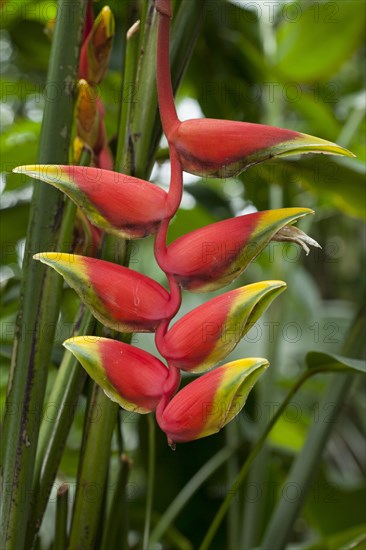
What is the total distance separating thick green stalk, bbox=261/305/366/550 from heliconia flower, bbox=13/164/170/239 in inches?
10.2

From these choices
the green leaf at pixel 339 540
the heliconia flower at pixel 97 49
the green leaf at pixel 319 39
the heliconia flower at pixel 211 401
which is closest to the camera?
the heliconia flower at pixel 211 401

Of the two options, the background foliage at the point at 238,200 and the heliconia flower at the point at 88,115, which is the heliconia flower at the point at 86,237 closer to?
the heliconia flower at the point at 88,115

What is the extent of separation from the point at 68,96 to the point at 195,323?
0.44 ft

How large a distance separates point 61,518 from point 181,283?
0.14m

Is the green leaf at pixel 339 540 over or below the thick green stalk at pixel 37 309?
below

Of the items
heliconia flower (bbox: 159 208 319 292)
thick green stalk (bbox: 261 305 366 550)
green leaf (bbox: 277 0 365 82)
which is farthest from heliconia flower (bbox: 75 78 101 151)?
green leaf (bbox: 277 0 365 82)

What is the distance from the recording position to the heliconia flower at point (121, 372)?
0.78ft

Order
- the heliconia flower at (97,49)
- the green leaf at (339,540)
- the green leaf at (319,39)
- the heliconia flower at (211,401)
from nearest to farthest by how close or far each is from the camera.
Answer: the heliconia flower at (211,401), the heliconia flower at (97,49), the green leaf at (339,540), the green leaf at (319,39)

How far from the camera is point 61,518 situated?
0.31 meters

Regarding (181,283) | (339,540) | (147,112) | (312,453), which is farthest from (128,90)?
(339,540)

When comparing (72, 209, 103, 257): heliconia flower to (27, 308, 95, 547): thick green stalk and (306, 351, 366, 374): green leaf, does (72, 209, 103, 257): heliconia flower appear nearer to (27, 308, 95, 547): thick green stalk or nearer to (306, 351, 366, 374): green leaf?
(27, 308, 95, 547): thick green stalk

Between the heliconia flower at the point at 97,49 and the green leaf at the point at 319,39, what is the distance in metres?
0.50

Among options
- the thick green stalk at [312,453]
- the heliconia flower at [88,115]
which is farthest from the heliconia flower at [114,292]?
the thick green stalk at [312,453]

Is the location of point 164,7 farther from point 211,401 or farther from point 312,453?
point 312,453
